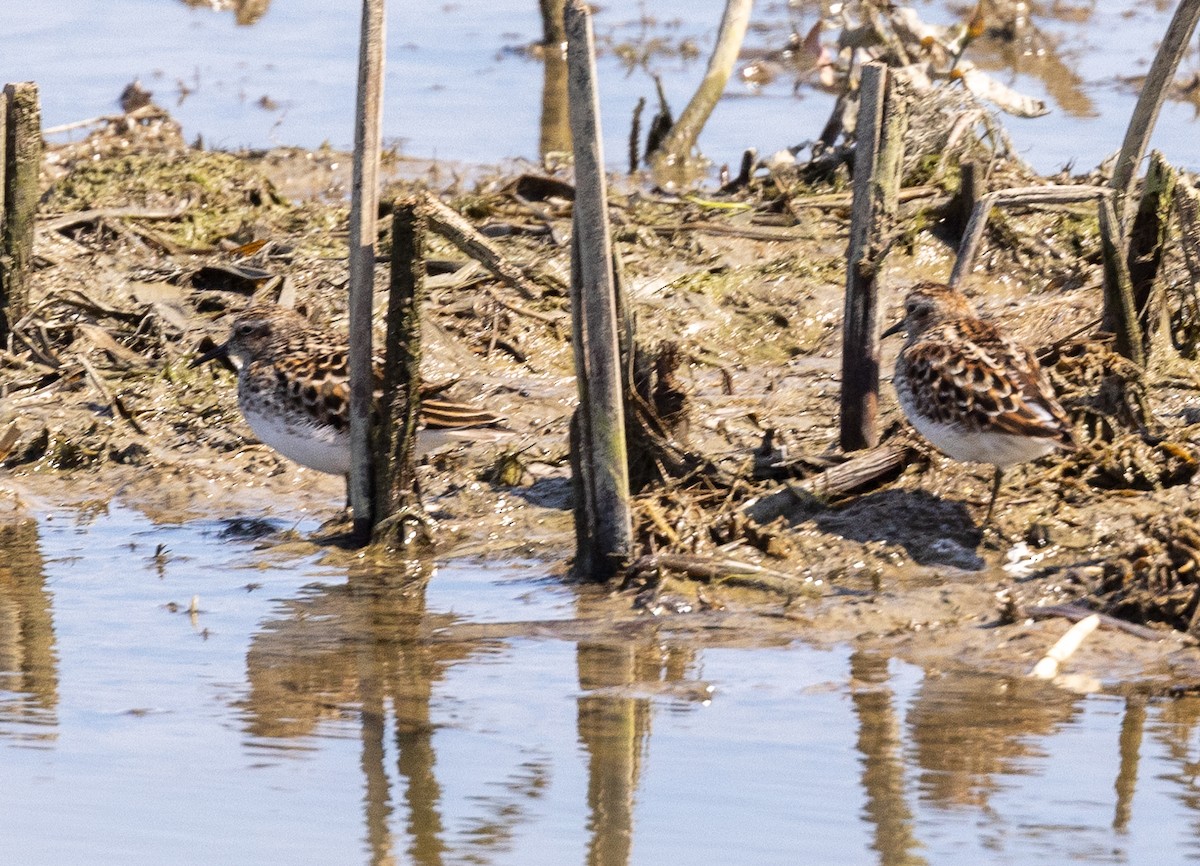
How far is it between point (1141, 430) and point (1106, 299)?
66 centimetres

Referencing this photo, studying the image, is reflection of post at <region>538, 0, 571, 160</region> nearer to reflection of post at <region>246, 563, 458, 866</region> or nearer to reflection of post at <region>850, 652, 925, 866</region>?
reflection of post at <region>246, 563, 458, 866</region>

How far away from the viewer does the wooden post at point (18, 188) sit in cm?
952

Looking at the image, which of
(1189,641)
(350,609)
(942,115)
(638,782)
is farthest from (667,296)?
(638,782)

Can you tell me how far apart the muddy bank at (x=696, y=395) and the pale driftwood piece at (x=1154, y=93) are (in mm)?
757

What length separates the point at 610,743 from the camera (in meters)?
5.84

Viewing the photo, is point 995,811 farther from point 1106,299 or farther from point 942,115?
point 942,115

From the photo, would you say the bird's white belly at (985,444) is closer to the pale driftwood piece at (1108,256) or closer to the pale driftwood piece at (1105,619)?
the pale driftwood piece at (1105,619)

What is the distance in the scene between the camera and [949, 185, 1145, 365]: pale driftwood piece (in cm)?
816

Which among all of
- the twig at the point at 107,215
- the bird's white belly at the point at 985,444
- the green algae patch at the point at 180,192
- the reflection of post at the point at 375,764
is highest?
the green algae patch at the point at 180,192

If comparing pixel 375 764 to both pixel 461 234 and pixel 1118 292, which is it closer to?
pixel 461 234

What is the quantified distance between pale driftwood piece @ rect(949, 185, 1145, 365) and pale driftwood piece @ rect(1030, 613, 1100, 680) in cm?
219

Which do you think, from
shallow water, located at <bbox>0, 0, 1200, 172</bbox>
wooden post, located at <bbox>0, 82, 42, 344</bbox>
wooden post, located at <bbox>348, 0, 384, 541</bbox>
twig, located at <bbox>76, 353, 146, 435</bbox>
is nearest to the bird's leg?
wooden post, located at <bbox>348, 0, 384, 541</bbox>

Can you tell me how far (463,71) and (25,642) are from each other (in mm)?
12610

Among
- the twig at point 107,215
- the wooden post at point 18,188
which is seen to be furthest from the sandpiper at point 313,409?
the twig at point 107,215
